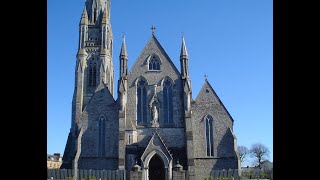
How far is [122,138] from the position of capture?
36594 mm

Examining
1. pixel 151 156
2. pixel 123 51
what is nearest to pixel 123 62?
pixel 123 51

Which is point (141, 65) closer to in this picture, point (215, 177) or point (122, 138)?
point (122, 138)

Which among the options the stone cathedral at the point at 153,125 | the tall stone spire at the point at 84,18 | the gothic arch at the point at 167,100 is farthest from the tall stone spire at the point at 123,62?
the tall stone spire at the point at 84,18

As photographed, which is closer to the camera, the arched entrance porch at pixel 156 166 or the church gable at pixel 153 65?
the arched entrance porch at pixel 156 166

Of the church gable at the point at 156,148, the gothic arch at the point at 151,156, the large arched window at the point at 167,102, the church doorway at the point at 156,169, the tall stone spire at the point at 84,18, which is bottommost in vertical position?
the church doorway at the point at 156,169

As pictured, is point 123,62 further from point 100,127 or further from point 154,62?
point 100,127

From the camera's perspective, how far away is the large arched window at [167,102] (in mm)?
38625

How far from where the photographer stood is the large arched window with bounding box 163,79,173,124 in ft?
127

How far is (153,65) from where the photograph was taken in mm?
40562

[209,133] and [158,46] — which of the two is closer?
[209,133]

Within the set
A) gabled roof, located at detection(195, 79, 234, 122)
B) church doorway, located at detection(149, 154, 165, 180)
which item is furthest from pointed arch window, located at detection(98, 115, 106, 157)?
gabled roof, located at detection(195, 79, 234, 122)

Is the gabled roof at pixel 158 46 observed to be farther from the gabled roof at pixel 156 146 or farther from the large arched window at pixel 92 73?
the large arched window at pixel 92 73

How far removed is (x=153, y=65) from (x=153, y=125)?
22.4 ft
